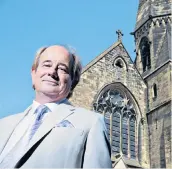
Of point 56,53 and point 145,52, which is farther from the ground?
point 145,52

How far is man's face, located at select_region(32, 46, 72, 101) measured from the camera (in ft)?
5.38

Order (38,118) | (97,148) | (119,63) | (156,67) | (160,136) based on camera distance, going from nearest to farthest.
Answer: (97,148) → (38,118) → (160,136) → (119,63) → (156,67)

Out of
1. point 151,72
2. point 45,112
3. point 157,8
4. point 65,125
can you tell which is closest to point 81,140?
point 65,125

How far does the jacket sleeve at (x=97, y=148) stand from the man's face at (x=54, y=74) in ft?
0.69

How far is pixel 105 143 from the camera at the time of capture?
153cm

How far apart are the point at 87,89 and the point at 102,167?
12.5 meters

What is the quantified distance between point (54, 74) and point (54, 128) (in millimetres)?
258

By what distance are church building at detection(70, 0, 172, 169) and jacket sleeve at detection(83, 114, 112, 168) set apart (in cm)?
1174

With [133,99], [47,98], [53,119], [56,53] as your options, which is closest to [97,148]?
[53,119]

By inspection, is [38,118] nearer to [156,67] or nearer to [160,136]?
[160,136]

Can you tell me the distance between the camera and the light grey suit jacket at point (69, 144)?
56.7 inches

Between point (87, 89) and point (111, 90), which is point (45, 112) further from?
point (111, 90)

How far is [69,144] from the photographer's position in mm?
1486

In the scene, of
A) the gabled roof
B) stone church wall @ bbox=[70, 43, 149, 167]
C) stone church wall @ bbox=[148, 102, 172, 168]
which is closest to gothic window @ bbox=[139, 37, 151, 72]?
stone church wall @ bbox=[70, 43, 149, 167]
